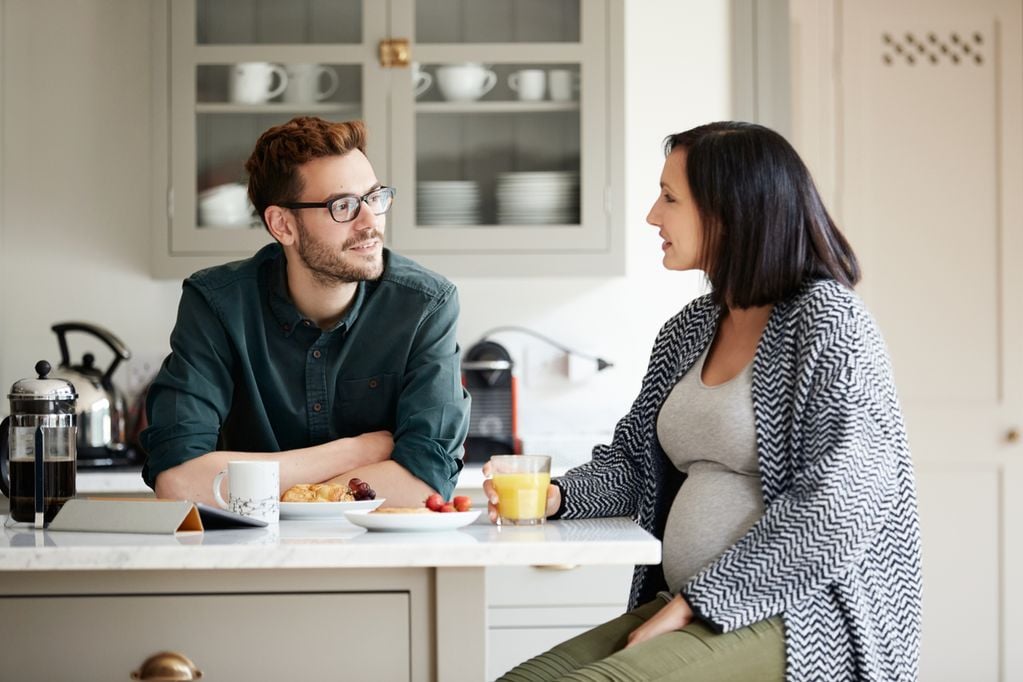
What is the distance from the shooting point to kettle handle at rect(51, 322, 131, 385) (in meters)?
3.19

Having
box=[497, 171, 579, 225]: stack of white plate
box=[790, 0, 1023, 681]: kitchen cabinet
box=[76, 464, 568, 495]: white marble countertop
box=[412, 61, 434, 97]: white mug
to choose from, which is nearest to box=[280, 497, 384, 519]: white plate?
box=[76, 464, 568, 495]: white marble countertop

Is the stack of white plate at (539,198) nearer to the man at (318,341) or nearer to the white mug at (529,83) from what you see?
the white mug at (529,83)

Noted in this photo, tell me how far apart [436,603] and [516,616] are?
61.5 inches

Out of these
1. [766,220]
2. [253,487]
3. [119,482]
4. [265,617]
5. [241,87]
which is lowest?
[119,482]

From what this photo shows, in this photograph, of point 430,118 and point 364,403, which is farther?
point 430,118

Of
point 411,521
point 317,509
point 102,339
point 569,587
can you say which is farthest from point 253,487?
point 102,339

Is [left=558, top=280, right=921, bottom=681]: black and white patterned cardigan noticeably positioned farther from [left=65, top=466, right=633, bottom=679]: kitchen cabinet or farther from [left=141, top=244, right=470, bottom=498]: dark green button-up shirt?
[left=65, top=466, right=633, bottom=679]: kitchen cabinet

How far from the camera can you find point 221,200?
3.26 metres

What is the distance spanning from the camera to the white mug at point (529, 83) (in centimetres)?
327

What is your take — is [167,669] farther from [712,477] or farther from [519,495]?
[712,477]

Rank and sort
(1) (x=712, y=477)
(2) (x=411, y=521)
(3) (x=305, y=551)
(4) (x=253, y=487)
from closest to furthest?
(3) (x=305, y=551) < (2) (x=411, y=521) < (4) (x=253, y=487) < (1) (x=712, y=477)

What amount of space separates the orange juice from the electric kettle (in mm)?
1784

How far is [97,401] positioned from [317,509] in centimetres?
167

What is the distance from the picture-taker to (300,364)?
2139 mm
